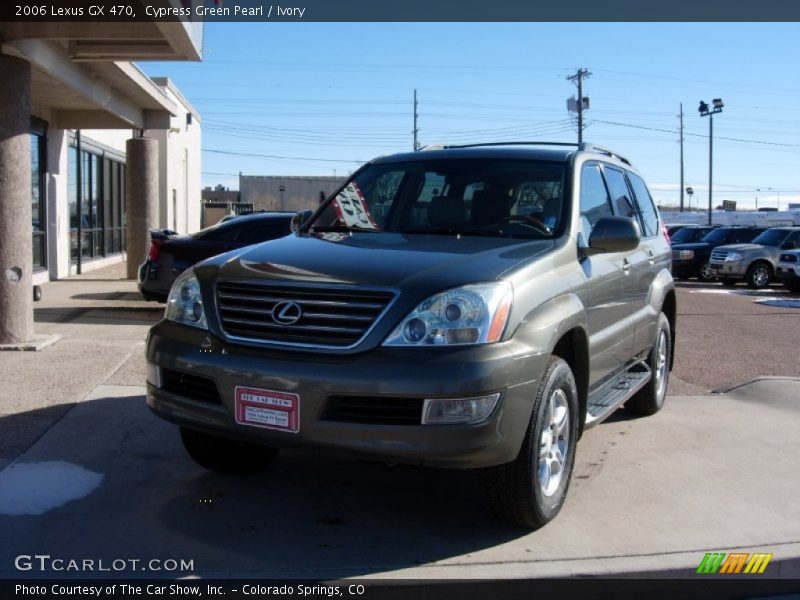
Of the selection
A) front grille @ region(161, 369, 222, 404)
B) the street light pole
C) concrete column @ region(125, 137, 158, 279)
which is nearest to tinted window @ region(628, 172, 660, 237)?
front grille @ region(161, 369, 222, 404)

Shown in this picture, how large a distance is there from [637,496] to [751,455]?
133 centimetres

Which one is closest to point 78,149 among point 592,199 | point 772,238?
point 592,199

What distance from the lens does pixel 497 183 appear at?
5.26m

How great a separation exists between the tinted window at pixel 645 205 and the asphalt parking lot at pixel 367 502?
4.92 ft

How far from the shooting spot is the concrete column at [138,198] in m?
17.3

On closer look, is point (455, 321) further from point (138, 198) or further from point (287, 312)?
point (138, 198)

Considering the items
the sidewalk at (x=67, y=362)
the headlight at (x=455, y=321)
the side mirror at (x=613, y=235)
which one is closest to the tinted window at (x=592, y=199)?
the side mirror at (x=613, y=235)

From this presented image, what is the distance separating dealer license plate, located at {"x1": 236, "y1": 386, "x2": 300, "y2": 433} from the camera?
381cm

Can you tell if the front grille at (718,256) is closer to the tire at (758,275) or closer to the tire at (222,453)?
the tire at (758,275)

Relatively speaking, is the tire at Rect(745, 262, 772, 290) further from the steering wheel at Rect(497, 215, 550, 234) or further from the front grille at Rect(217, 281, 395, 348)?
the front grille at Rect(217, 281, 395, 348)

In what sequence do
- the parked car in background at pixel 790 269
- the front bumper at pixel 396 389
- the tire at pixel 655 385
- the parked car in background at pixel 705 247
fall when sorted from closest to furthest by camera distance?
the front bumper at pixel 396 389
the tire at pixel 655 385
the parked car in background at pixel 790 269
the parked car in background at pixel 705 247

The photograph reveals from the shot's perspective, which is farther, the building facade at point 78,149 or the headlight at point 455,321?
the building facade at point 78,149

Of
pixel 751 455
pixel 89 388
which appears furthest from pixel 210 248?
pixel 751 455

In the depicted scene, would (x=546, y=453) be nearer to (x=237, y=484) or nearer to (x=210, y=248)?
(x=237, y=484)
